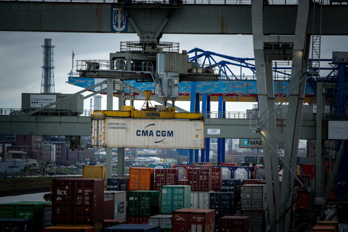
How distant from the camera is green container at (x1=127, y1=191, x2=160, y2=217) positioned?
36406 mm

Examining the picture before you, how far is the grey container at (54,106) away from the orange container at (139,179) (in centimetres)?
961

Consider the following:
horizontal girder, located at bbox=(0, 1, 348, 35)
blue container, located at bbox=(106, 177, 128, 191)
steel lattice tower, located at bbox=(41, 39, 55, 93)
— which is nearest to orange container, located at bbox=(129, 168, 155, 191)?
blue container, located at bbox=(106, 177, 128, 191)

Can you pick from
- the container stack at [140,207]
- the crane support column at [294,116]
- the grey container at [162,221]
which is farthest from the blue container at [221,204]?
the grey container at [162,221]

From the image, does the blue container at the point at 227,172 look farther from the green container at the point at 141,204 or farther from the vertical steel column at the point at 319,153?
the green container at the point at 141,204

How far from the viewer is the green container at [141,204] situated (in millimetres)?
36406

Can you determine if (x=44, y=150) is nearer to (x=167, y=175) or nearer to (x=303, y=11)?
(x=167, y=175)

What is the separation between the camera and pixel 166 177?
44.3m

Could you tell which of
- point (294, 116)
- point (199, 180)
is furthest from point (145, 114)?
point (199, 180)

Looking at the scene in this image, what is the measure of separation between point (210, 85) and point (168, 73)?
151 feet

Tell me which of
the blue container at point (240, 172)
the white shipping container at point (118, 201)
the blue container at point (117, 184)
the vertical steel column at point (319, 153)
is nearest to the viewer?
the white shipping container at point (118, 201)

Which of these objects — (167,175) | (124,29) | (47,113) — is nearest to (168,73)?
(124,29)

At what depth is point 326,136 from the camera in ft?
148

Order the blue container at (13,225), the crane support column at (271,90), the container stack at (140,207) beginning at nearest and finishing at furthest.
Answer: the blue container at (13,225)
the crane support column at (271,90)
the container stack at (140,207)

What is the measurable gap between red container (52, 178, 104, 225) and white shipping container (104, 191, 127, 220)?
671cm
